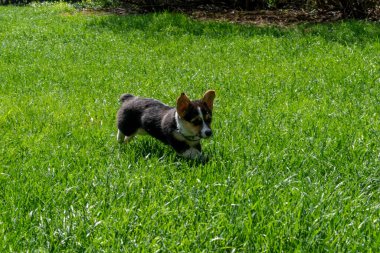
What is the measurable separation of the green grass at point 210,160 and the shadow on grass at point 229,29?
124 cm

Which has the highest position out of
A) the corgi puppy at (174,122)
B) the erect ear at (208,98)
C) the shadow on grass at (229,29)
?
Answer: the erect ear at (208,98)

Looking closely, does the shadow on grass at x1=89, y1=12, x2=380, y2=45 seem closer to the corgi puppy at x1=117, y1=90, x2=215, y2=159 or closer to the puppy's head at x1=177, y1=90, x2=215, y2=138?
the corgi puppy at x1=117, y1=90, x2=215, y2=159

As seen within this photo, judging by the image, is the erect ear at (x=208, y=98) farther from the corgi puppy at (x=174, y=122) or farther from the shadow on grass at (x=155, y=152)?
the shadow on grass at (x=155, y=152)

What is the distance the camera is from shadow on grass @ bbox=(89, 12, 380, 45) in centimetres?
1198

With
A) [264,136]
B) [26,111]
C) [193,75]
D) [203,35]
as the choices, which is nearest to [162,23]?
[203,35]

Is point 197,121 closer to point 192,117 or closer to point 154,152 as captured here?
point 192,117

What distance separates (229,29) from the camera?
13.6m

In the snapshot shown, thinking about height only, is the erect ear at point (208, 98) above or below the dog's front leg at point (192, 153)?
above

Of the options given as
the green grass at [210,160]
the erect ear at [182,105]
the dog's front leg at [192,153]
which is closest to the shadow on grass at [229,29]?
the green grass at [210,160]

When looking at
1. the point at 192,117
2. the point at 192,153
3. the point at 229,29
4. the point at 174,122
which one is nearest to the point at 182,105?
the point at 192,117

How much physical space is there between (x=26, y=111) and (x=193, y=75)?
3007 millimetres

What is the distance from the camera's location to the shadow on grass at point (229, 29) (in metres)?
12.0

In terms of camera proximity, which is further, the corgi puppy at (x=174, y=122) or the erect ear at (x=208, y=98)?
the erect ear at (x=208, y=98)

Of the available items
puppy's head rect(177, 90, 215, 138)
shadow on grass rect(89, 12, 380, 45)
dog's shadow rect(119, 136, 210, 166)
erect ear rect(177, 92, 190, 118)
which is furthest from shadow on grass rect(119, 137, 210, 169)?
shadow on grass rect(89, 12, 380, 45)
